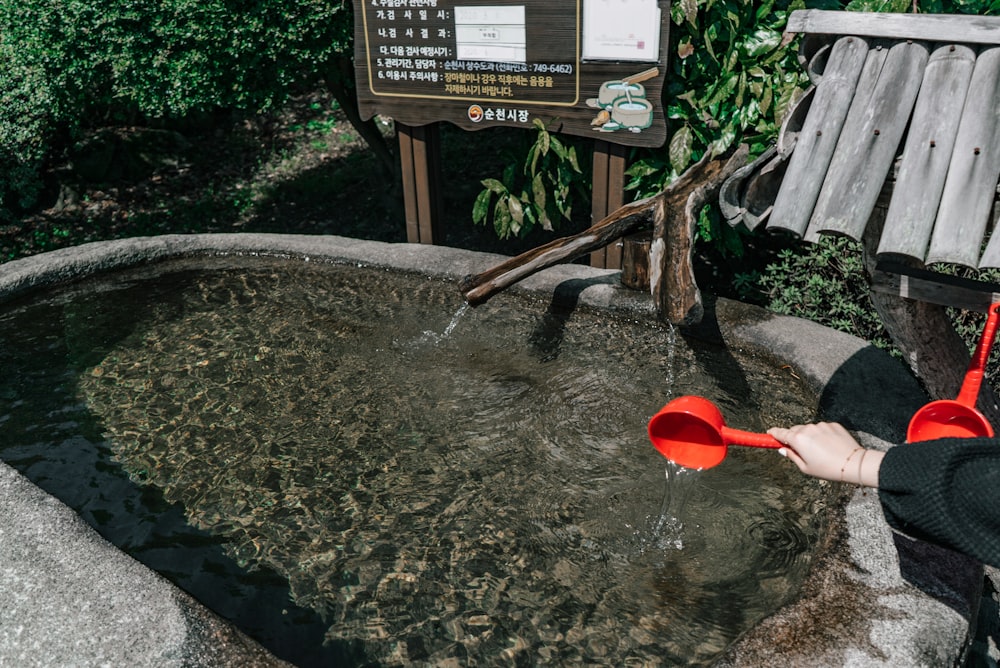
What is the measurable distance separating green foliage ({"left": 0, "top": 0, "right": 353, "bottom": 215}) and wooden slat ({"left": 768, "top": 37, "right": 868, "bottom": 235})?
188 inches

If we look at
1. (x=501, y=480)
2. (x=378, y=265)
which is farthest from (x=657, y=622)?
(x=378, y=265)

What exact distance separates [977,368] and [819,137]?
2.58 feet

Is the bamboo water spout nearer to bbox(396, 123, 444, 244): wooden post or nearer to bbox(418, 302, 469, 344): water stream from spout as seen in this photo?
bbox(418, 302, 469, 344): water stream from spout

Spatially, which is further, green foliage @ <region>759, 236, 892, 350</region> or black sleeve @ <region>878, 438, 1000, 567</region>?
green foliage @ <region>759, 236, 892, 350</region>

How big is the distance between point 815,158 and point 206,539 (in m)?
2.63

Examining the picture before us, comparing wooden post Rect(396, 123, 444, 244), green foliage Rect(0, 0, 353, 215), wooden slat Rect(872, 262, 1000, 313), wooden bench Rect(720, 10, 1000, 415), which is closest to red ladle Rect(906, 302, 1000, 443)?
wooden bench Rect(720, 10, 1000, 415)

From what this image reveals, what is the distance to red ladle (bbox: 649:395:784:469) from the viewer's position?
2076 mm

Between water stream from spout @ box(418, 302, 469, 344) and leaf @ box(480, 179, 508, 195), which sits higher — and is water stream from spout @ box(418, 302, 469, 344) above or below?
below

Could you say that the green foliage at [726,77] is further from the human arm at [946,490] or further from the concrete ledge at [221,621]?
the human arm at [946,490]

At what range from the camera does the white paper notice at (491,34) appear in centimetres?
511

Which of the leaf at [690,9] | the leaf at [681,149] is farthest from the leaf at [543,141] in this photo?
the leaf at [690,9]

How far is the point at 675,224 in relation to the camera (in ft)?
12.9

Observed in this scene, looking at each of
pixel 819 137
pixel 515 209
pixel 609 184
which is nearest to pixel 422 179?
pixel 515 209

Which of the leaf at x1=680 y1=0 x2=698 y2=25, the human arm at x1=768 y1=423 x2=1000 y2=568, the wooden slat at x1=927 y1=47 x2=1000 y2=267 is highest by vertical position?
the leaf at x1=680 y1=0 x2=698 y2=25
